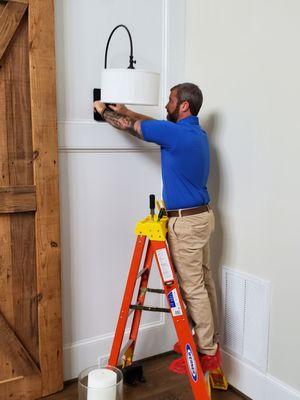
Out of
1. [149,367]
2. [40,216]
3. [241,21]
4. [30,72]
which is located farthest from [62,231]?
[241,21]

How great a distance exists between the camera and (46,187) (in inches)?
85.8

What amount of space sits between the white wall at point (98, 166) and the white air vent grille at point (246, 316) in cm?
56

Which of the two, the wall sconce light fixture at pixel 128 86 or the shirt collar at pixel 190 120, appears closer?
the wall sconce light fixture at pixel 128 86

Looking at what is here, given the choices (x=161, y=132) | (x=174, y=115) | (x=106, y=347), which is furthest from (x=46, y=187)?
(x=106, y=347)

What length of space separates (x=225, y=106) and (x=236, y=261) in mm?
864

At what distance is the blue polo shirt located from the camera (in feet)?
6.86

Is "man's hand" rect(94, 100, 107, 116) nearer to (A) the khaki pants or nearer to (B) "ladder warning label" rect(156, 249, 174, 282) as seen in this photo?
(A) the khaki pants

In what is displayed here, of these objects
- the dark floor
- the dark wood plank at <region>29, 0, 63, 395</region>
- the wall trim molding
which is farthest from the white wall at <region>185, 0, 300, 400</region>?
the dark wood plank at <region>29, 0, 63, 395</region>

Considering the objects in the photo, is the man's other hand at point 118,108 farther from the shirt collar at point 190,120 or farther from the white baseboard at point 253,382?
the white baseboard at point 253,382

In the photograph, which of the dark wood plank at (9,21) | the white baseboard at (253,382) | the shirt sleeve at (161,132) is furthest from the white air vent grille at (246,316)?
the dark wood plank at (9,21)

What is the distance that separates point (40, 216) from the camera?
85.6 inches

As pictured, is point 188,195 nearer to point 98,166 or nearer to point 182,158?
point 182,158

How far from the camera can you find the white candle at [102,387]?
1.19 meters

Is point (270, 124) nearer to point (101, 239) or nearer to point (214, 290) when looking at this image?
point (214, 290)
